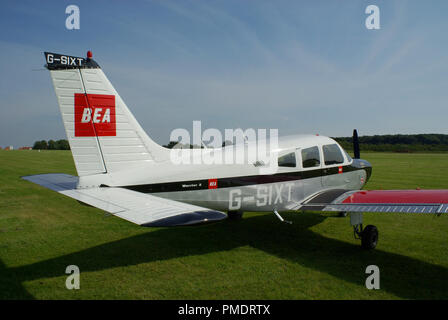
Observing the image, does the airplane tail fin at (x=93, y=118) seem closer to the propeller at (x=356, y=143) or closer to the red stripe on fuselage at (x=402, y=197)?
the red stripe on fuselage at (x=402, y=197)

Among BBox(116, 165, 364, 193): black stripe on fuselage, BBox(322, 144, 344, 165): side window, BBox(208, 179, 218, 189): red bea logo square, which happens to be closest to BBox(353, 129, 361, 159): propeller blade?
BBox(322, 144, 344, 165): side window

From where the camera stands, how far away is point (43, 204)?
37.2 ft

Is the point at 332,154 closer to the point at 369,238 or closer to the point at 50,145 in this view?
the point at 369,238

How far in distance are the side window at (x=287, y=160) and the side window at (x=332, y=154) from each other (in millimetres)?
1169

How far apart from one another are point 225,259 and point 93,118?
3.78 m

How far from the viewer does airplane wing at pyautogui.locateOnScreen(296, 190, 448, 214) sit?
516 centimetres

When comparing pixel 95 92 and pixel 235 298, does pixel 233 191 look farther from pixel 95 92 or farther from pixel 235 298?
pixel 95 92

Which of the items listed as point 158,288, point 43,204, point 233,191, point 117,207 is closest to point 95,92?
point 117,207

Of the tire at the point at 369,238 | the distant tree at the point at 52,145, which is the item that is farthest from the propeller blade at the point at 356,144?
the distant tree at the point at 52,145

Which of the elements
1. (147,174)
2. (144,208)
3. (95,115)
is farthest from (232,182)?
(95,115)

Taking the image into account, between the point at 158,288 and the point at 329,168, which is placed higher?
the point at 329,168

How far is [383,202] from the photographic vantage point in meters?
5.70

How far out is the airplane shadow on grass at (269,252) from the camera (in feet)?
15.5

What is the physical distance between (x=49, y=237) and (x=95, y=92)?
437 cm
